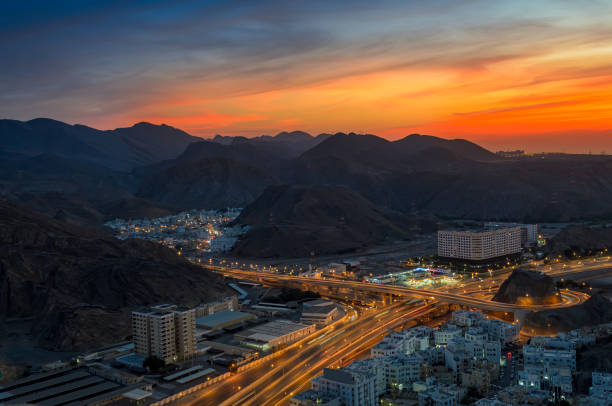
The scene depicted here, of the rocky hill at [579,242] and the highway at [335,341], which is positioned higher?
the rocky hill at [579,242]

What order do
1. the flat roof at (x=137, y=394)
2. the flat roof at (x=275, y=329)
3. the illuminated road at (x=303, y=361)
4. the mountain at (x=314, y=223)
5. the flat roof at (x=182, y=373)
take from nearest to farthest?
1. the flat roof at (x=137, y=394)
2. the illuminated road at (x=303, y=361)
3. the flat roof at (x=182, y=373)
4. the flat roof at (x=275, y=329)
5. the mountain at (x=314, y=223)

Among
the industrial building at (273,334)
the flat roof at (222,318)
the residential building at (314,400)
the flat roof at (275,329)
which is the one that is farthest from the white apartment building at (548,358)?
the flat roof at (222,318)

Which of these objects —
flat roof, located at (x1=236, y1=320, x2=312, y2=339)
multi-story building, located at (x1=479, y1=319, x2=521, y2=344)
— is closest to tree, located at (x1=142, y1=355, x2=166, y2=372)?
flat roof, located at (x1=236, y1=320, x2=312, y2=339)

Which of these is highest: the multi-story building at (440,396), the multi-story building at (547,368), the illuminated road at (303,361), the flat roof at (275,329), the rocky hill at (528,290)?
the rocky hill at (528,290)

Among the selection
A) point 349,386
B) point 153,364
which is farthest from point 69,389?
point 349,386

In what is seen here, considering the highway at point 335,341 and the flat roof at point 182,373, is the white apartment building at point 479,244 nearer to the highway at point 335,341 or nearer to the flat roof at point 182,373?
the highway at point 335,341
